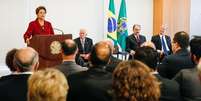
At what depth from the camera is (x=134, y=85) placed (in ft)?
6.51

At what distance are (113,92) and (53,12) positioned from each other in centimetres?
777

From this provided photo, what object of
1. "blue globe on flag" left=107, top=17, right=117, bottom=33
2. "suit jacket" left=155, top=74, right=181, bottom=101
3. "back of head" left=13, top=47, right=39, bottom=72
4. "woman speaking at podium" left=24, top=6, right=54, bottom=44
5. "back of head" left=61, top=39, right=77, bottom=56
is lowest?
"suit jacket" left=155, top=74, right=181, bottom=101

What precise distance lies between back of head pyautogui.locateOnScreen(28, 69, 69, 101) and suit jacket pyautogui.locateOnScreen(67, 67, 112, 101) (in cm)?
74

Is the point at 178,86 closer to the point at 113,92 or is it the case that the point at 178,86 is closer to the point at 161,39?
the point at 113,92

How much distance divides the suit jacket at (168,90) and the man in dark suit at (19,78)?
918mm

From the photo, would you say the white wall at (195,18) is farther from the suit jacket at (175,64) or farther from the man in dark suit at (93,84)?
the man in dark suit at (93,84)

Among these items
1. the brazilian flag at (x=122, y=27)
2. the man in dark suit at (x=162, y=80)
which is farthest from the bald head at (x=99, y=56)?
the brazilian flag at (x=122, y=27)

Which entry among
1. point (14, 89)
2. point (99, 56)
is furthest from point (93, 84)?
point (14, 89)

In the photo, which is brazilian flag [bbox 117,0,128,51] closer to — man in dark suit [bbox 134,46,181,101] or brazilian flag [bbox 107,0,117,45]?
brazilian flag [bbox 107,0,117,45]

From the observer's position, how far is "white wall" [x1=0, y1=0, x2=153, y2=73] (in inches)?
368

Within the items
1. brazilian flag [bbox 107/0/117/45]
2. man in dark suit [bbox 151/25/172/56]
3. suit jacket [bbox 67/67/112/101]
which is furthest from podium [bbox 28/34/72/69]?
brazilian flag [bbox 107/0/117/45]

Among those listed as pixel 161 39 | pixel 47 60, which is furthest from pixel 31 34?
pixel 161 39

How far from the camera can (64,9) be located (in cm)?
962

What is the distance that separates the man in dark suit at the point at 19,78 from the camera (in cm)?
252
